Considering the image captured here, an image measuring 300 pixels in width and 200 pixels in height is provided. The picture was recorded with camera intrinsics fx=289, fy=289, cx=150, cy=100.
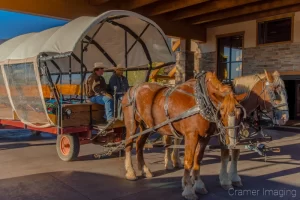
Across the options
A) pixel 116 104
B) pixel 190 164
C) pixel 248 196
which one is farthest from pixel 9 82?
pixel 248 196

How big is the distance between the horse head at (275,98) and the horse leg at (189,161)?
1204 mm

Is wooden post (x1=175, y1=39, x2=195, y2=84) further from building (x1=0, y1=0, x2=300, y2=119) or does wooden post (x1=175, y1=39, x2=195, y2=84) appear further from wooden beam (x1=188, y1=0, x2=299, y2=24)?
wooden beam (x1=188, y1=0, x2=299, y2=24)

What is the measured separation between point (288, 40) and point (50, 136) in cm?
869

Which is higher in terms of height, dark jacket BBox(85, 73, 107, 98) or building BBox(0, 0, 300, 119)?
building BBox(0, 0, 300, 119)

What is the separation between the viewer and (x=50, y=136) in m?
9.31

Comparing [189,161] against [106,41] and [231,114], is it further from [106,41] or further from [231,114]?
[106,41]

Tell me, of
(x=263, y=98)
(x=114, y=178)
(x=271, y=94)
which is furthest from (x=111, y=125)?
(x=271, y=94)

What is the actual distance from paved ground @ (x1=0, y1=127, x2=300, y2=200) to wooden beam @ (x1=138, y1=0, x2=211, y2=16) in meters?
4.27

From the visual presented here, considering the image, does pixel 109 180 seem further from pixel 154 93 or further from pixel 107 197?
pixel 154 93

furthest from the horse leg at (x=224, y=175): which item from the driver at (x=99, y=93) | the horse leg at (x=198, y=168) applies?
the driver at (x=99, y=93)

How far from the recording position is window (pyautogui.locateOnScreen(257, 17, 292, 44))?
10.1 meters

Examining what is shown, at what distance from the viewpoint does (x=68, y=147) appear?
6.09 meters

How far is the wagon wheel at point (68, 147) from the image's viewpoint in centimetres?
587

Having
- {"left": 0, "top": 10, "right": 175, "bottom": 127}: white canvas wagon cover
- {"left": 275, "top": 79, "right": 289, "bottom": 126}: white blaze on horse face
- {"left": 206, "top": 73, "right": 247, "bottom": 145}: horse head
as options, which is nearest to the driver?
{"left": 0, "top": 10, "right": 175, "bottom": 127}: white canvas wagon cover
